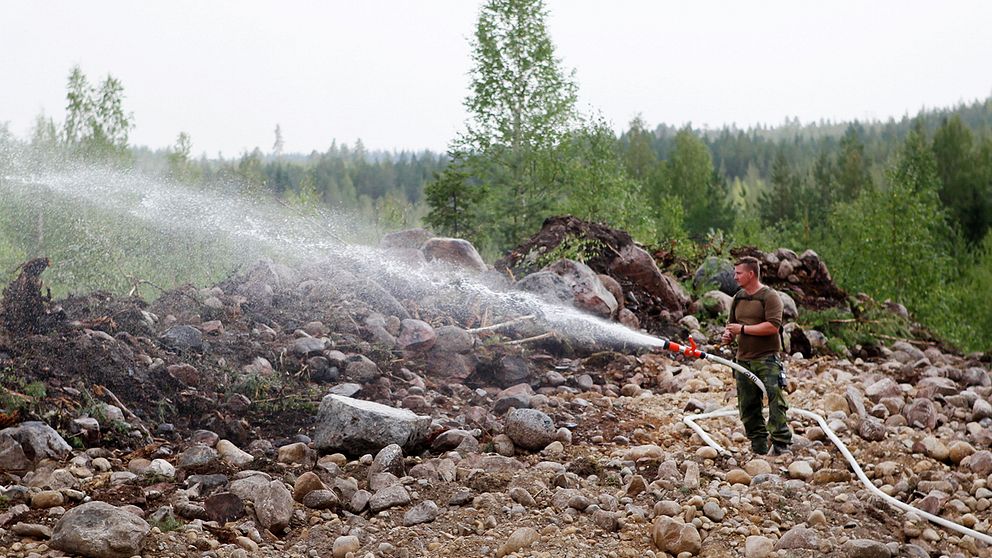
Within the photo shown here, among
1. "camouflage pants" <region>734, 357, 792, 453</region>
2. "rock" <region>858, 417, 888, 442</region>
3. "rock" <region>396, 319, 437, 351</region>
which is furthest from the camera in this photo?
"rock" <region>396, 319, 437, 351</region>

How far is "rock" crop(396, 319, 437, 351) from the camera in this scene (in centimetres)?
935

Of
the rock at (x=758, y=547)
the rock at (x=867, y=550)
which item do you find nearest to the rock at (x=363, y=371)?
the rock at (x=758, y=547)

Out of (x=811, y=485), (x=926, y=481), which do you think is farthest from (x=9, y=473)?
(x=926, y=481)

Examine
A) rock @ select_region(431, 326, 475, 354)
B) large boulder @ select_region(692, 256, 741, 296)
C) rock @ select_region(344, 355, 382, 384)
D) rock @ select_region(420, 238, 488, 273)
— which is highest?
rock @ select_region(420, 238, 488, 273)

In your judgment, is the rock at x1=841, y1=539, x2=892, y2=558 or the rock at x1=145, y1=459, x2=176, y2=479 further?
the rock at x1=145, y1=459, x2=176, y2=479

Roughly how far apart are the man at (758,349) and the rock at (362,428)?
2549 millimetres

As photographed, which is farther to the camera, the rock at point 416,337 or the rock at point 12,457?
the rock at point 416,337

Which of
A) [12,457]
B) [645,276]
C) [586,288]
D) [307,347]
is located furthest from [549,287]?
[12,457]

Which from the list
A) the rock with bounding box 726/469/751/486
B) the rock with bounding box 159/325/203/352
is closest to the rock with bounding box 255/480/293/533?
the rock with bounding box 726/469/751/486

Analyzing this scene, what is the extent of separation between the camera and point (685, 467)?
6352 mm

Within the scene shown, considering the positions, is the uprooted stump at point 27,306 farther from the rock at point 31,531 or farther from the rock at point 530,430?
the rock at point 530,430

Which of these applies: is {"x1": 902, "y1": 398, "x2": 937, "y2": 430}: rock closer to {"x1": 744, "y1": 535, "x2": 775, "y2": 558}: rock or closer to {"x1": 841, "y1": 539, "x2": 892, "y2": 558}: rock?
{"x1": 841, "y1": 539, "x2": 892, "y2": 558}: rock

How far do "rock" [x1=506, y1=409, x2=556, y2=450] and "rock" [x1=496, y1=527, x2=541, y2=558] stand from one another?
1820 millimetres

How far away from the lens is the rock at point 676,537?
5.05m
